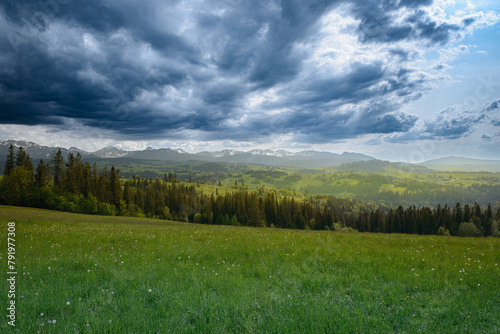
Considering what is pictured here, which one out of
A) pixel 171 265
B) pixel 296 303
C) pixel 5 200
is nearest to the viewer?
pixel 296 303

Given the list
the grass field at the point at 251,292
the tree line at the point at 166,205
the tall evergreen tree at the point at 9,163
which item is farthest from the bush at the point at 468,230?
the tall evergreen tree at the point at 9,163

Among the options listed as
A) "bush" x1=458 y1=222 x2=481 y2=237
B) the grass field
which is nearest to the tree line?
"bush" x1=458 y1=222 x2=481 y2=237

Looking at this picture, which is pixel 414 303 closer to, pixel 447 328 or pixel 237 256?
pixel 447 328

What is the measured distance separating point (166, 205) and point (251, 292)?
13617 centimetres

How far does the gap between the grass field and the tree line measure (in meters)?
84.9

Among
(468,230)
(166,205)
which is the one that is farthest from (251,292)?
(166,205)

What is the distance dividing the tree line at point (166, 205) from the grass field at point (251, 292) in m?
84.9

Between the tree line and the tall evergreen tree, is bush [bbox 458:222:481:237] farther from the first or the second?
the tall evergreen tree

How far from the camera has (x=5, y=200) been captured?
75688 millimetres

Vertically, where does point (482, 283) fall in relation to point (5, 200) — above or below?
above

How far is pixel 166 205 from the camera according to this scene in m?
134

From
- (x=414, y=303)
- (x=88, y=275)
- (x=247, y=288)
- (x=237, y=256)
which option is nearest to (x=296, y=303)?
(x=247, y=288)

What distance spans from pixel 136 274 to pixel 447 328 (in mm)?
8973

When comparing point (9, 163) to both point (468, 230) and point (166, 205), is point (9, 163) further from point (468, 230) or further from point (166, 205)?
point (468, 230)
